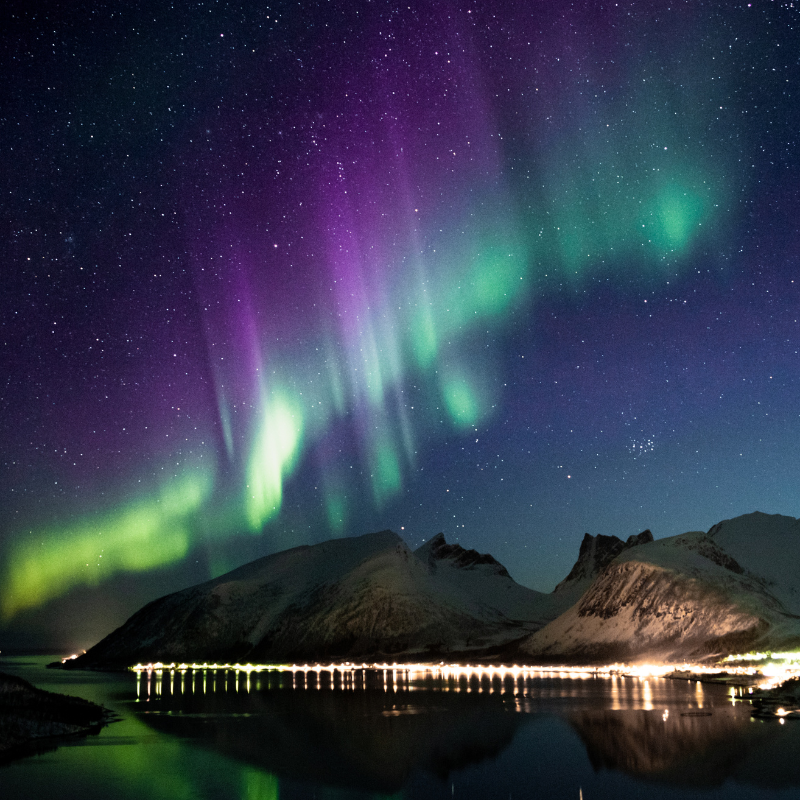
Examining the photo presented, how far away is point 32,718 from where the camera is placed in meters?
67.9

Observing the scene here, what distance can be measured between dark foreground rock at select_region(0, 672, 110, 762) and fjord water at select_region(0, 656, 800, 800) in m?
2.86

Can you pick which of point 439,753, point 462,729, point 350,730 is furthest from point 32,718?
point 439,753

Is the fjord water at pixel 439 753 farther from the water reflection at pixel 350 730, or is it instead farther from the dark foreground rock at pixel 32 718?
the dark foreground rock at pixel 32 718

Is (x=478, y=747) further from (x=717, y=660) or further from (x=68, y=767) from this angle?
(x=717, y=660)

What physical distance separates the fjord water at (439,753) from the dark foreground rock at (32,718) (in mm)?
2865

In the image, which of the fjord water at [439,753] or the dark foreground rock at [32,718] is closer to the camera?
the fjord water at [439,753]

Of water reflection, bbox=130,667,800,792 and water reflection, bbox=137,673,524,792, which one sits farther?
water reflection, bbox=137,673,524,792

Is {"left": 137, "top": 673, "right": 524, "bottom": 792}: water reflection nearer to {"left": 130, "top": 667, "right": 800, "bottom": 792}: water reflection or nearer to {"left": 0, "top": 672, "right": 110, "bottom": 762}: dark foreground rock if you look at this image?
{"left": 130, "top": 667, "right": 800, "bottom": 792}: water reflection

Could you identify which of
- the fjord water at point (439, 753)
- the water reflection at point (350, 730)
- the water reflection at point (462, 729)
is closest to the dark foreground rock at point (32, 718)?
the fjord water at point (439, 753)

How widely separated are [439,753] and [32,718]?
35864 mm

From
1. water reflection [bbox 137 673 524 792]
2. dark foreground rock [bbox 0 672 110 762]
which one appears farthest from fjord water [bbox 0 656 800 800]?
dark foreground rock [bbox 0 672 110 762]

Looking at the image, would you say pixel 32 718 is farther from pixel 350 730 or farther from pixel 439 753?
pixel 439 753

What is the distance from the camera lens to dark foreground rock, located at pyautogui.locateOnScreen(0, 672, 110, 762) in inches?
2478

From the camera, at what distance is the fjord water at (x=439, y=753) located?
42438mm
